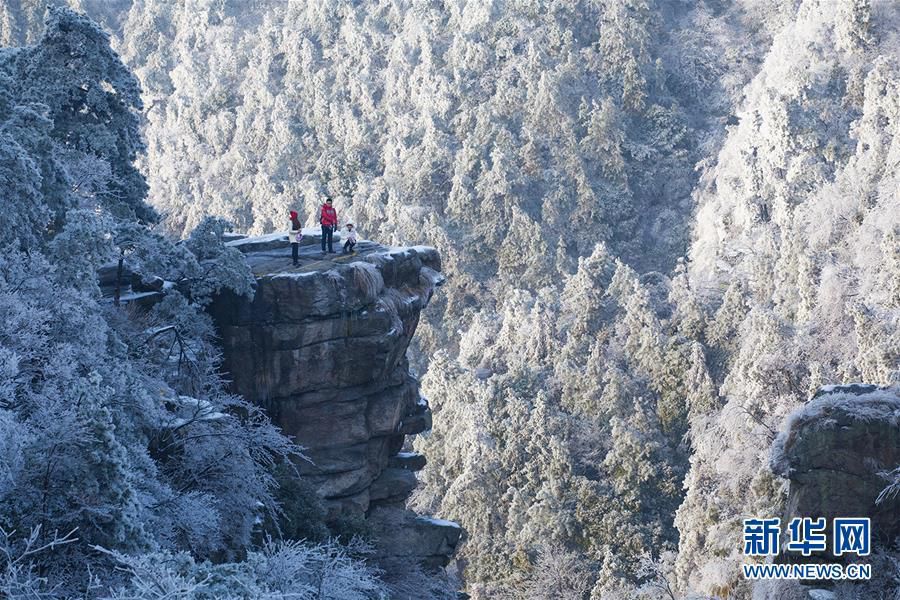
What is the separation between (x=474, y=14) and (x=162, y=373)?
55721 millimetres

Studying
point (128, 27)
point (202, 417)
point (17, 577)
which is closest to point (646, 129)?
point (128, 27)

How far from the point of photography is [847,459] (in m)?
17.9

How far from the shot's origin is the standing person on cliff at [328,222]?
2173 cm

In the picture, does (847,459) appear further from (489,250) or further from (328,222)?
(489,250)

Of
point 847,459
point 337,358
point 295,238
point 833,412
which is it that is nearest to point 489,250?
point 295,238

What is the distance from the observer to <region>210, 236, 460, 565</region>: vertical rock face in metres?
20.9

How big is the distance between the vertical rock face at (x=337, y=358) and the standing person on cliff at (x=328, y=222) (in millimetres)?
459

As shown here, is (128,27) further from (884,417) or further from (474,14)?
(884,417)

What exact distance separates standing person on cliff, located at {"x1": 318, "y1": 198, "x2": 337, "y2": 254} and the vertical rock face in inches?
18.1

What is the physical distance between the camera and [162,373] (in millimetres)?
19438

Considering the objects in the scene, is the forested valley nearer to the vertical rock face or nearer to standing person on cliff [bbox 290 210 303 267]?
the vertical rock face

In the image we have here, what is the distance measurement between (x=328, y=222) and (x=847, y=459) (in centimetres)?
978

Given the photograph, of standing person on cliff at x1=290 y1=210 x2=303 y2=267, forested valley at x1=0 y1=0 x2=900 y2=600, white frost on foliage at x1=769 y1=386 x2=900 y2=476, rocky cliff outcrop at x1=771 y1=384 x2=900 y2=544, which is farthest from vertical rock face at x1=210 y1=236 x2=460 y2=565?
rocky cliff outcrop at x1=771 y1=384 x2=900 y2=544

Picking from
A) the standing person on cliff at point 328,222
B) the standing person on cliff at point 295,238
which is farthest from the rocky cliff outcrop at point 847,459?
the standing person on cliff at point 295,238
